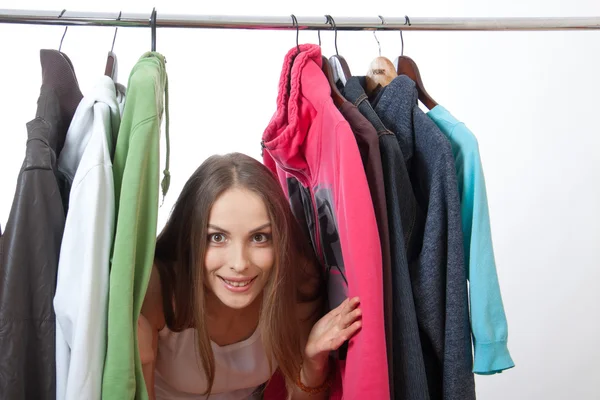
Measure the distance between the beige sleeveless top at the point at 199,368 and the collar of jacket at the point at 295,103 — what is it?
436 millimetres

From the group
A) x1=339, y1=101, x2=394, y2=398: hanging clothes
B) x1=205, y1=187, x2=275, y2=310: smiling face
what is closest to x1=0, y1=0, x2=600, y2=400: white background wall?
x1=205, y1=187, x2=275, y2=310: smiling face

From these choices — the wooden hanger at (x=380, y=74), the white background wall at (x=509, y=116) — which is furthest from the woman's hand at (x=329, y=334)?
the white background wall at (x=509, y=116)

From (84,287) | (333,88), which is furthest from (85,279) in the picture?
(333,88)

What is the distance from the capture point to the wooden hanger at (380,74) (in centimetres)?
112

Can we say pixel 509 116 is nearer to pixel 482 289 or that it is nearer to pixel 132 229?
pixel 482 289

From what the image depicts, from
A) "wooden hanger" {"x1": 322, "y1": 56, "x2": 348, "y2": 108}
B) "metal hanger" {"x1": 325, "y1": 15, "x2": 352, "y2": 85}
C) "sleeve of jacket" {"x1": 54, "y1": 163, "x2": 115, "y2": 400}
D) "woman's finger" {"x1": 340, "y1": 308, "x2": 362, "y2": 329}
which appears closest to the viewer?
"sleeve of jacket" {"x1": 54, "y1": 163, "x2": 115, "y2": 400}

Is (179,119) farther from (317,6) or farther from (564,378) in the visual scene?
(564,378)

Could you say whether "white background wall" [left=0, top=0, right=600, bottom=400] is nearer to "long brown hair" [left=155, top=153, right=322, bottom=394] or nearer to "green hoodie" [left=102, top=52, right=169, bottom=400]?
"long brown hair" [left=155, top=153, right=322, bottom=394]

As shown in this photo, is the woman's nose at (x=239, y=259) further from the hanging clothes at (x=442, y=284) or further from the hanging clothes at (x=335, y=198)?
the hanging clothes at (x=442, y=284)

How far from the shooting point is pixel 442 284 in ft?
2.91

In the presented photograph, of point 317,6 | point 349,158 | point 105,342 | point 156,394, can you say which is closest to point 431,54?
point 317,6

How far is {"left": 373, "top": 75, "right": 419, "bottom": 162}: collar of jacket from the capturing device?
959mm

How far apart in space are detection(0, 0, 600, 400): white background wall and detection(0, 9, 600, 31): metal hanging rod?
59 centimetres

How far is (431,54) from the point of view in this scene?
1.76m
